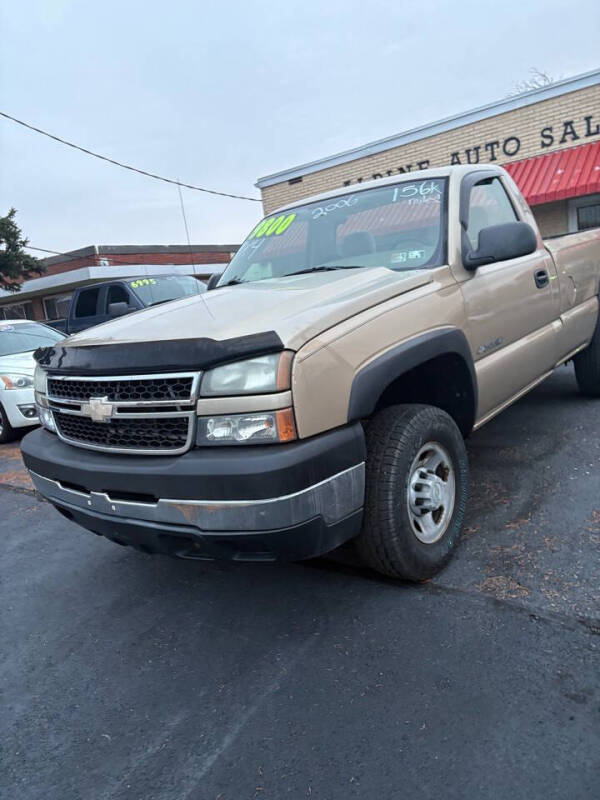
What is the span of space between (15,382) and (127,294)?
139 inches

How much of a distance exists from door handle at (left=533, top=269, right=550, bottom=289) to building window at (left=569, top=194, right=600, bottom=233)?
9.03m

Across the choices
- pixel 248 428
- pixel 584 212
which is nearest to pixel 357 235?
pixel 248 428

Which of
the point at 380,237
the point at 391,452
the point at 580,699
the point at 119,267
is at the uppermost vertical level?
the point at 119,267

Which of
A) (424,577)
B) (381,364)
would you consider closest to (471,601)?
(424,577)

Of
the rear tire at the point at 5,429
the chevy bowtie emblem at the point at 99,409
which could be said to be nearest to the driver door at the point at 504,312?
the chevy bowtie emblem at the point at 99,409

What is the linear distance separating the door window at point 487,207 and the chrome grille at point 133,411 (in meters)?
1.97

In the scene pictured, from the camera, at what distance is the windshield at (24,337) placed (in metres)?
7.73

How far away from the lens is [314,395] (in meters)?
2.15

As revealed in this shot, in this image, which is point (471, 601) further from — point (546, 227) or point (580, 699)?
point (546, 227)

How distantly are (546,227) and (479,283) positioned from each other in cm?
1055

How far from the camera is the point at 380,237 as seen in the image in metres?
3.46

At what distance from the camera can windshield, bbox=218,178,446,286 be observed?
10.8ft

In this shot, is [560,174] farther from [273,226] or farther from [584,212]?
[273,226]

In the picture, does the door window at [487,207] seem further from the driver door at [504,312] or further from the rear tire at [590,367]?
the rear tire at [590,367]
